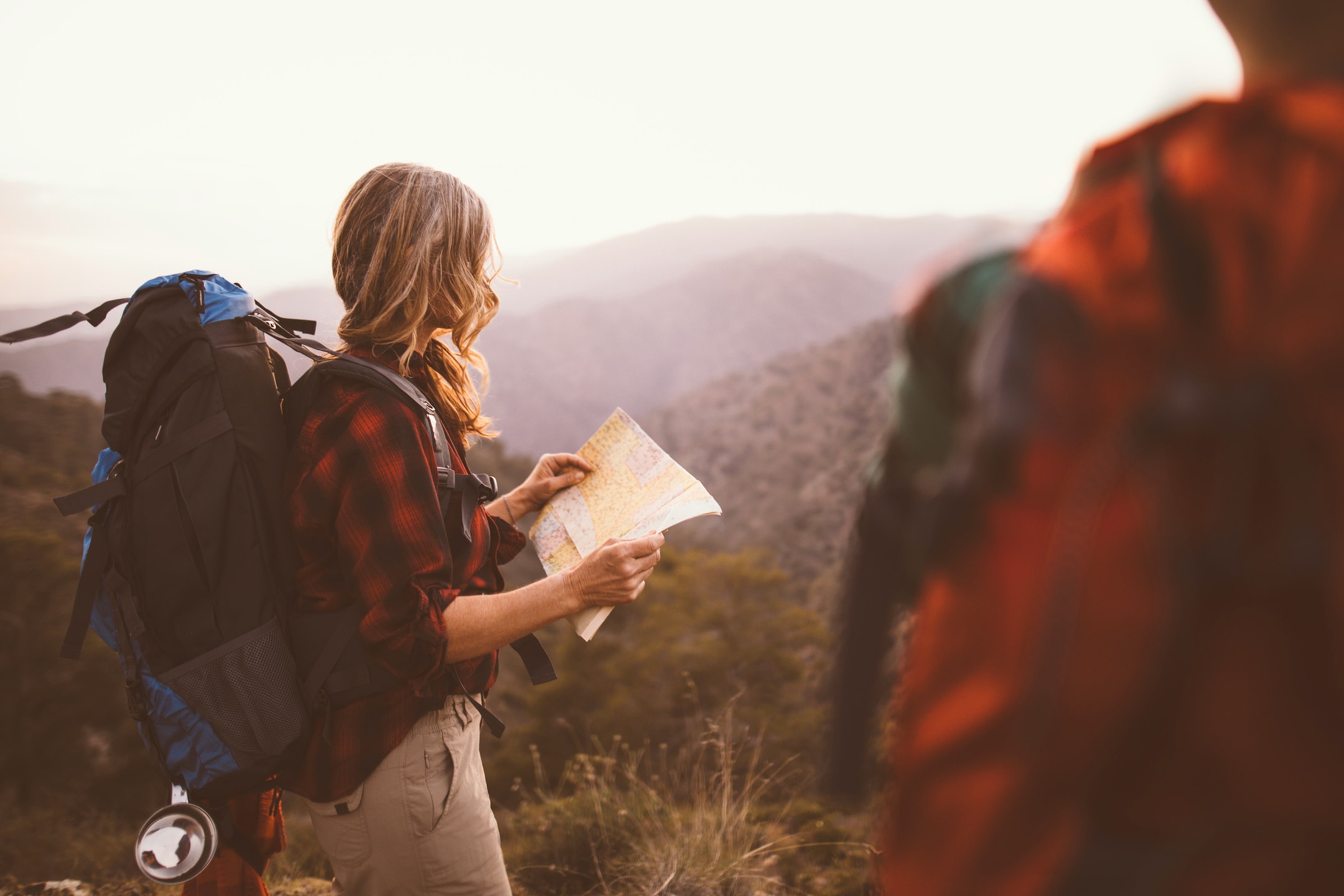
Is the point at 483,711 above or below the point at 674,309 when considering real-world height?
above

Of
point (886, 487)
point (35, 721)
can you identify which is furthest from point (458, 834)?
point (35, 721)

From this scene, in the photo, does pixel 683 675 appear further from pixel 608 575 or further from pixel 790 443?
pixel 790 443

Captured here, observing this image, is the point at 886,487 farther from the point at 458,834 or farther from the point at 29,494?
the point at 29,494

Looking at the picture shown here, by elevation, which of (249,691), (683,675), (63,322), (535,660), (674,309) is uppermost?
(63,322)

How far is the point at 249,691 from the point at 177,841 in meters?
0.42

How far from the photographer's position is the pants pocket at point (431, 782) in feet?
5.18

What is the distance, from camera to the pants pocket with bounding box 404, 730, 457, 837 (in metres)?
1.58

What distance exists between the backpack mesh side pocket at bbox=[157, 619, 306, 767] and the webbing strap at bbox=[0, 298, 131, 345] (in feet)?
2.42

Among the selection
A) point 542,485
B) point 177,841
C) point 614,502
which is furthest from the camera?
point 542,485

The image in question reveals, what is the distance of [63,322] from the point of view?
157 cm

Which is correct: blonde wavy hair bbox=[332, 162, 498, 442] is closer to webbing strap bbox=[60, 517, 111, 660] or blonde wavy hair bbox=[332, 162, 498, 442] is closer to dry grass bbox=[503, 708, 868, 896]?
webbing strap bbox=[60, 517, 111, 660]

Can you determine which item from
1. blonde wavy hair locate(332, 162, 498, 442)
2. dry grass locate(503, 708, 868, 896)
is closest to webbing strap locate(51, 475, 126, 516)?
blonde wavy hair locate(332, 162, 498, 442)

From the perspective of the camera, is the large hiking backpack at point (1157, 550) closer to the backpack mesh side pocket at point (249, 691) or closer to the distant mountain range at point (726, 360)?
the backpack mesh side pocket at point (249, 691)

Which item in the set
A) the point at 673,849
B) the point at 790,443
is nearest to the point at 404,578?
the point at 673,849
